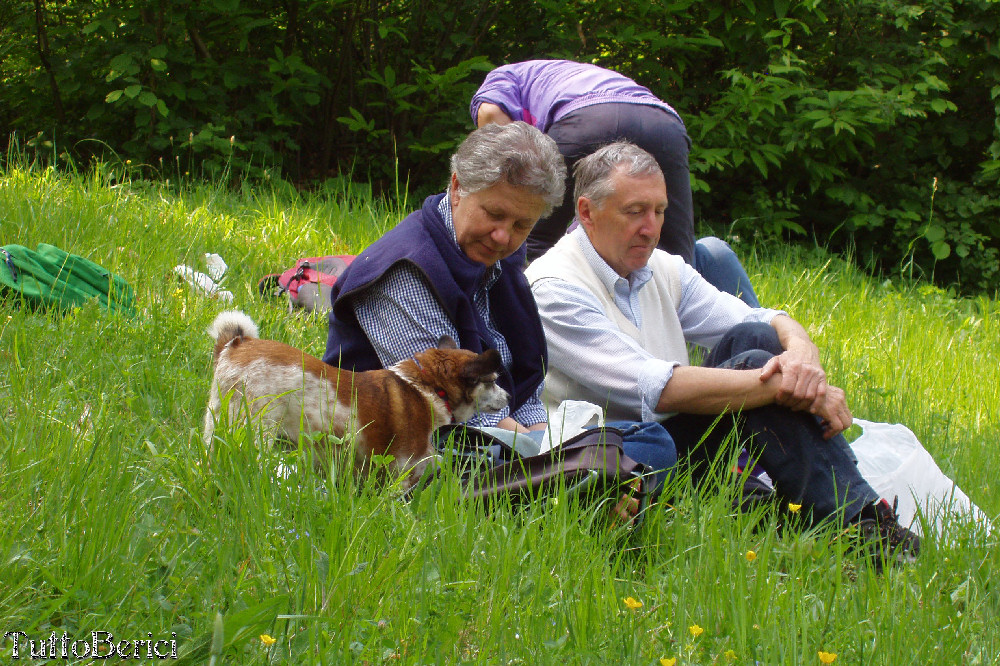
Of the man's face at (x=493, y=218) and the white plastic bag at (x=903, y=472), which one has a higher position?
the man's face at (x=493, y=218)

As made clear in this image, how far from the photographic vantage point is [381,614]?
2.01 m

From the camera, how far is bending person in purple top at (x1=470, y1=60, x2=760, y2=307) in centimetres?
450

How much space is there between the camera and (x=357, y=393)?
111 inches

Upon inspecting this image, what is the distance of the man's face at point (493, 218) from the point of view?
3.09m

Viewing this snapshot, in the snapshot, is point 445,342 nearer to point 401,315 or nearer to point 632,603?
point 401,315

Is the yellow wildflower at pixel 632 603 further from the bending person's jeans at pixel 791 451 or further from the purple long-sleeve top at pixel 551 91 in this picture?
the purple long-sleeve top at pixel 551 91

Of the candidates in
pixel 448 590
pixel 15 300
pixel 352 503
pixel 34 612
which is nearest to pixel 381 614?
pixel 448 590

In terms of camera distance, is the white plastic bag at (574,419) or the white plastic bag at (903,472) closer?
the white plastic bag at (574,419)

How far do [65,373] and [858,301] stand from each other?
5.42m

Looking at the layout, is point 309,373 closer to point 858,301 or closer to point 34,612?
point 34,612

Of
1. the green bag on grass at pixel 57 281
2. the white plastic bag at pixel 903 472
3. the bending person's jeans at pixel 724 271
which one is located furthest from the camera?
the bending person's jeans at pixel 724 271

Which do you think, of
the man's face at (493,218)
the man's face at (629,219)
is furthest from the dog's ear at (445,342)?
the man's face at (629,219)

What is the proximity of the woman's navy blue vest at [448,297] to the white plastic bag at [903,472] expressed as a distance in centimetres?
132

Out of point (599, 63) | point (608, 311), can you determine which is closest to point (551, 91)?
point (608, 311)
